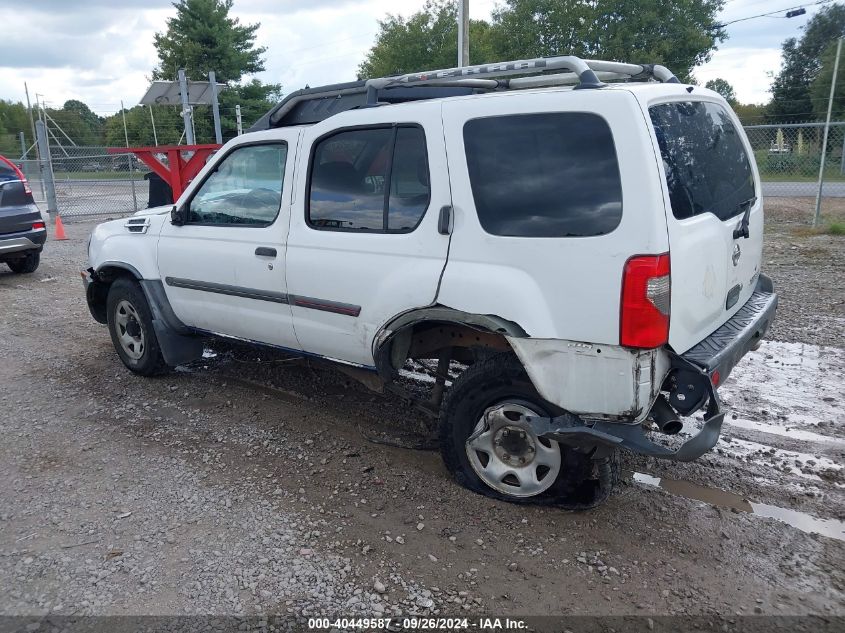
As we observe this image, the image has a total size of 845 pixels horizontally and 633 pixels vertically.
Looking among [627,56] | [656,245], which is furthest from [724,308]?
[627,56]

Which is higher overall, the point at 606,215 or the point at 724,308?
the point at 606,215

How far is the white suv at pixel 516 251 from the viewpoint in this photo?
2.94 m

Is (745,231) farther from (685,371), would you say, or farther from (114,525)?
(114,525)

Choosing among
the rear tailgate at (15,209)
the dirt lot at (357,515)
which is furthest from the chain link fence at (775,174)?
the dirt lot at (357,515)

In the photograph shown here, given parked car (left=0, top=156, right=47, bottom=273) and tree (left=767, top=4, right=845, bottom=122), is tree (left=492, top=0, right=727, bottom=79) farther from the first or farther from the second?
parked car (left=0, top=156, right=47, bottom=273)

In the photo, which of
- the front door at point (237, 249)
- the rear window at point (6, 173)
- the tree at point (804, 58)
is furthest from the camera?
the tree at point (804, 58)

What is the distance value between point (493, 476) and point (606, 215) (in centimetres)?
149

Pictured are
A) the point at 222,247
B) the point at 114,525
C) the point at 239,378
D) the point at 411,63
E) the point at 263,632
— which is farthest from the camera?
the point at 411,63

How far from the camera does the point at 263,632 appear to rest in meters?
2.71

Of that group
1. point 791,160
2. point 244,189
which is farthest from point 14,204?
point 791,160

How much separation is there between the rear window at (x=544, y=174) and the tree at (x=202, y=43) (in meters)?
38.8

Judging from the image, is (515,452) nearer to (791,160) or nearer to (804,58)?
(791,160)

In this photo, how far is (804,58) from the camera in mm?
39625

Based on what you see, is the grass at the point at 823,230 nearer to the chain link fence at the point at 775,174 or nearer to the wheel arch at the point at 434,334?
the chain link fence at the point at 775,174
